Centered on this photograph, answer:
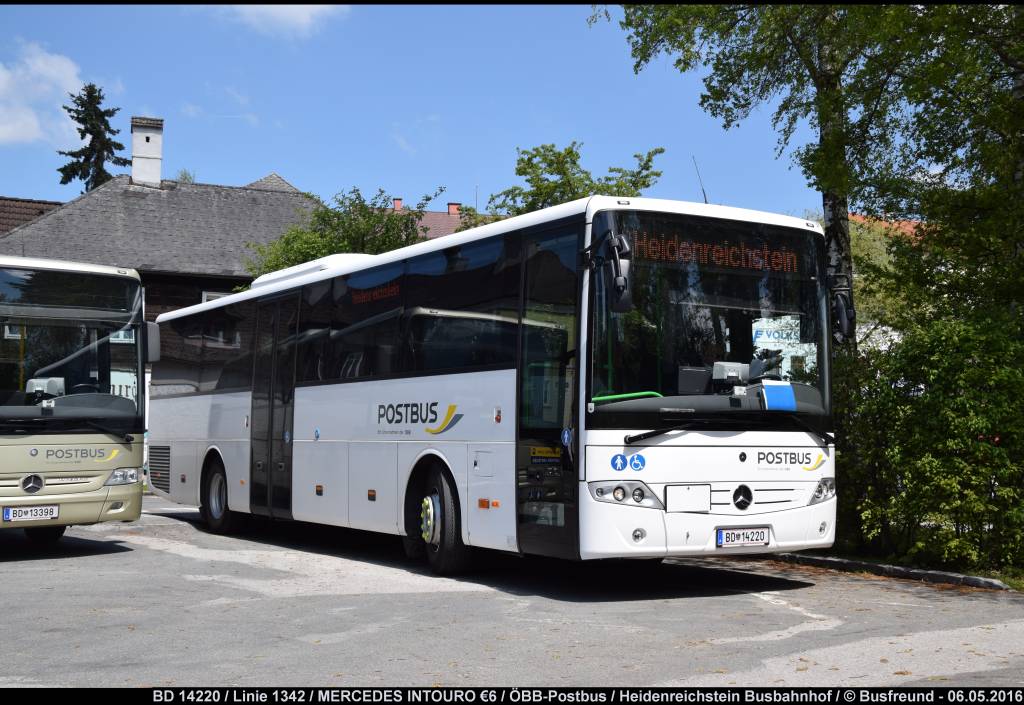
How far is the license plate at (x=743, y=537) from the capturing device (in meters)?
11.2

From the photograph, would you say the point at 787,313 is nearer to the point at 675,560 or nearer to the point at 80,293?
the point at 675,560

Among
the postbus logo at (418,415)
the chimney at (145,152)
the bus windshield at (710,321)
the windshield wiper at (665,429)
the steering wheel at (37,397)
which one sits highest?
the chimney at (145,152)

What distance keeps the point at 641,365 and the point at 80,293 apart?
7.78 m

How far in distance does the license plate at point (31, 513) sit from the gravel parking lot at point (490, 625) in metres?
0.55

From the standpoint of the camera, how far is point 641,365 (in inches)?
427

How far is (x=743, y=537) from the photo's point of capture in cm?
1123

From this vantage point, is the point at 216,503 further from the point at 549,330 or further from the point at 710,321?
the point at 710,321

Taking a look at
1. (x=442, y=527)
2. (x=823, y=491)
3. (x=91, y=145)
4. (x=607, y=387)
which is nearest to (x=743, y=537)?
(x=823, y=491)

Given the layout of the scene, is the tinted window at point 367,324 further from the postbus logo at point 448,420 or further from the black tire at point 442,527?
the black tire at point 442,527

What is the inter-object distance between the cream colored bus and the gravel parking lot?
2.42 feet

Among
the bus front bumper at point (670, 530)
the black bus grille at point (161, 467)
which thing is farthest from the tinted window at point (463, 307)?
the black bus grille at point (161, 467)

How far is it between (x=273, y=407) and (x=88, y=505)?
287 cm
